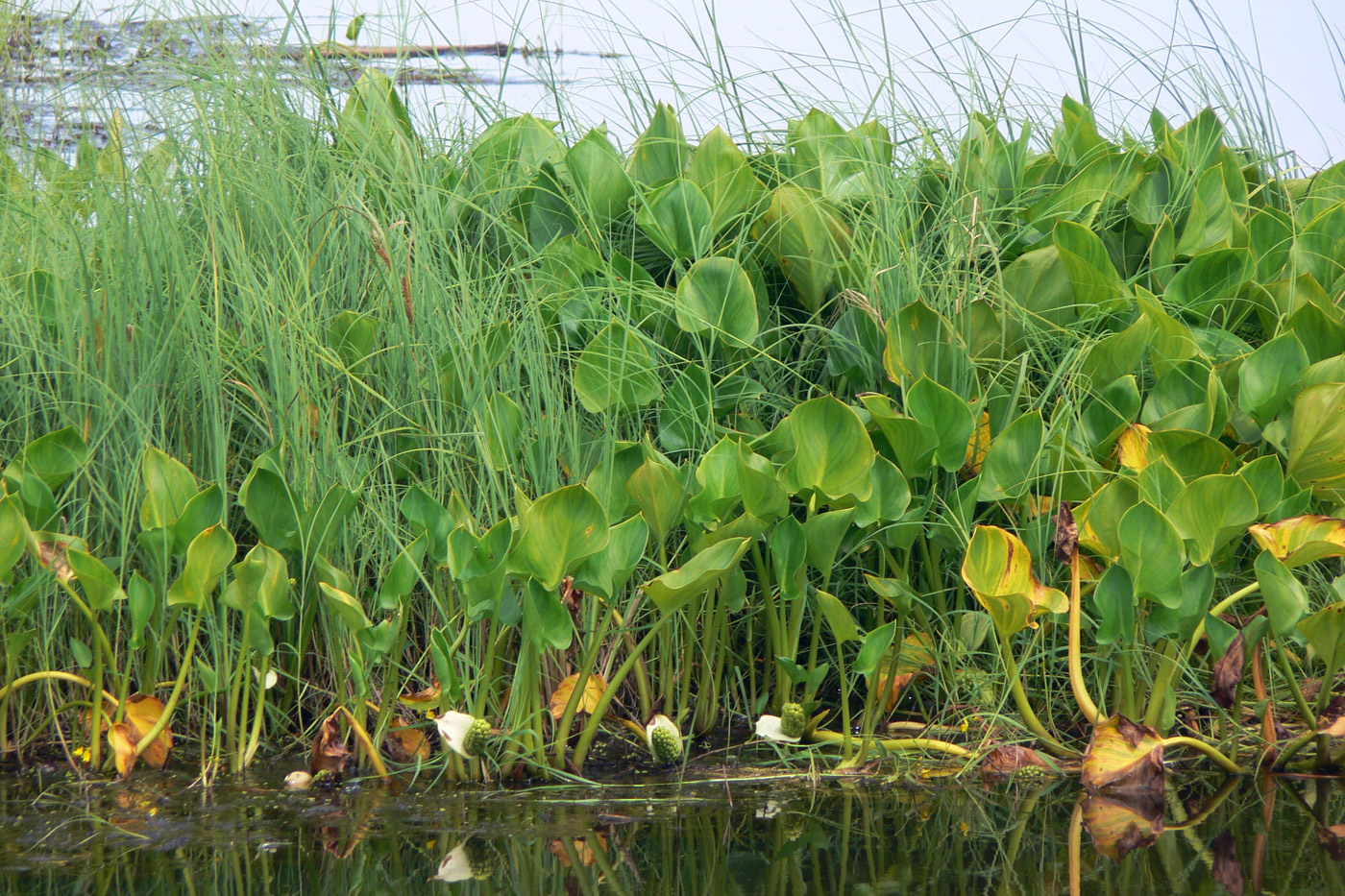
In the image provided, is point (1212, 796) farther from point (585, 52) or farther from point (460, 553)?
point (585, 52)

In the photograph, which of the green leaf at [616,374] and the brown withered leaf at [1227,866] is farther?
the green leaf at [616,374]

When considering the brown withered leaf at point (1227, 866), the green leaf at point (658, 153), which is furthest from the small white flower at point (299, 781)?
the green leaf at point (658, 153)

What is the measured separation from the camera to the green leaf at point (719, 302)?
166 cm

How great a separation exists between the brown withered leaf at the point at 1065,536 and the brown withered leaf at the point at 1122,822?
0.31m

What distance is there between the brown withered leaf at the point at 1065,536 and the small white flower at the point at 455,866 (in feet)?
2.82

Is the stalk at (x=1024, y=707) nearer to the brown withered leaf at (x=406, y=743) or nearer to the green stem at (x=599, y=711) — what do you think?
the green stem at (x=599, y=711)

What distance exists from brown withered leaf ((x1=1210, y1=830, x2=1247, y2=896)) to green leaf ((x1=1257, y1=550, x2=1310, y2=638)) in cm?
29

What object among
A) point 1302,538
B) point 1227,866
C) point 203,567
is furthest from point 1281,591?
point 203,567

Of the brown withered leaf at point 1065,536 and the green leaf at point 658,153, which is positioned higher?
the green leaf at point 658,153

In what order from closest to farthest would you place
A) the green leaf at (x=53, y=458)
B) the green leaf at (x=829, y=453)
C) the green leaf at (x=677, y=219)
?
the green leaf at (x=829, y=453) < the green leaf at (x=53, y=458) < the green leaf at (x=677, y=219)

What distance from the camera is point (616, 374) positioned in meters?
1.61

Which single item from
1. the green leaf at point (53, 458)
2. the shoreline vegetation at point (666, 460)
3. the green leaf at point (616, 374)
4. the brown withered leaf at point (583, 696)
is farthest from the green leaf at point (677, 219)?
the green leaf at point (53, 458)

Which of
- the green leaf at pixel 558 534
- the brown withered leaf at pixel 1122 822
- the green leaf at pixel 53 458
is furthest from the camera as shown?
the green leaf at pixel 53 458

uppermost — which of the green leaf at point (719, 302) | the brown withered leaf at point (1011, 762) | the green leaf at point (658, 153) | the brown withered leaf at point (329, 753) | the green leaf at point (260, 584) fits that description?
the green leaf at point (658, 153)
